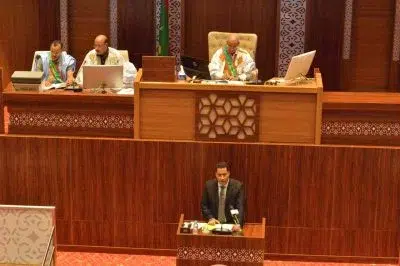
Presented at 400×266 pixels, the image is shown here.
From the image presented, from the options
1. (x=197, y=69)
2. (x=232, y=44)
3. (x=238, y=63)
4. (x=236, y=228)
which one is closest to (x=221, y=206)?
(x=236, y=228)

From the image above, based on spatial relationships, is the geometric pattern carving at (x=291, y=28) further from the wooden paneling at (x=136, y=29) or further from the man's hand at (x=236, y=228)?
the man's hand at (x=236, y=228)

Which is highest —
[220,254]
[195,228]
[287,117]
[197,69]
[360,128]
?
[197,69]

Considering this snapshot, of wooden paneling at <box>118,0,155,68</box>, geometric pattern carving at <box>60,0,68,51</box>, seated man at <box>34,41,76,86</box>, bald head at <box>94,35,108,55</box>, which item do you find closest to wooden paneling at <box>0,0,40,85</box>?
geometric pattern carving at <box>60,0,68,51</box>

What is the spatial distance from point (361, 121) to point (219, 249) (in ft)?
5.76

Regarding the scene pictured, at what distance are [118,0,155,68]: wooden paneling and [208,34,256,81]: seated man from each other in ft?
5.99

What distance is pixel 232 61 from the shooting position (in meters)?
8.99

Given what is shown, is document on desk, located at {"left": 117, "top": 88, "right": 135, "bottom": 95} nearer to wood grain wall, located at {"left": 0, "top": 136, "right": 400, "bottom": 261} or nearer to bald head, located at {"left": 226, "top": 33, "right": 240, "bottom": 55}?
wood grain wall, located at {"left": 0, "top": 136, "right": 400, "bottom": 261}

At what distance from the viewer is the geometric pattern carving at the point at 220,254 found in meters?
7.13

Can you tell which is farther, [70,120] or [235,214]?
[70,120]

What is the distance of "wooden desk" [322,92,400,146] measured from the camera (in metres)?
7.70

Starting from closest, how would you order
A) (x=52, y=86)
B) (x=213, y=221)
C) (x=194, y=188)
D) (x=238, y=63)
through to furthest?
(x=213, y=221) < (x=194, y=188) < (x=52, y=86) < (x=238, y=63)

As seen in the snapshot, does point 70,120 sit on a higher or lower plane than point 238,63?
lower

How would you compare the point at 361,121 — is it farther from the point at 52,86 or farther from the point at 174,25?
the point at 174,25

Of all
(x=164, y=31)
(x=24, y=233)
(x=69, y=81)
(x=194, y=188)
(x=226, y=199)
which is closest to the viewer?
(x=226, y=199)
